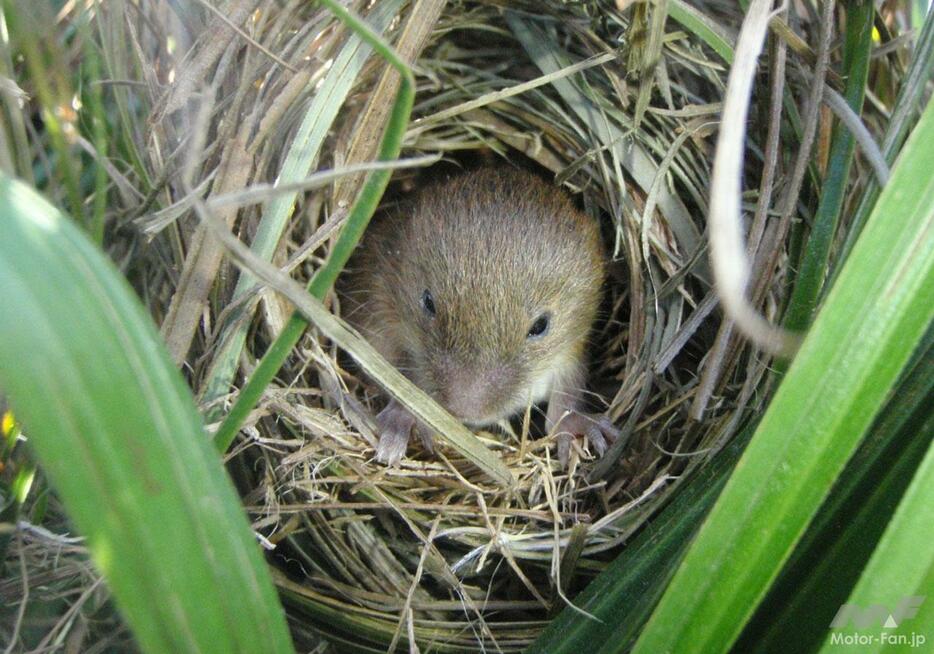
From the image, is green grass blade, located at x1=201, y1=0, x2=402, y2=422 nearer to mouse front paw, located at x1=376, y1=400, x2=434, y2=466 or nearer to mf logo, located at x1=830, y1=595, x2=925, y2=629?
mouse front paw, located at x1=376, y1=400, x2=434, y2=466

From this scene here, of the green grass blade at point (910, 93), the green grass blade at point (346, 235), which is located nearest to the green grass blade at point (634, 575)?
the green grass blade at point (910, 93)

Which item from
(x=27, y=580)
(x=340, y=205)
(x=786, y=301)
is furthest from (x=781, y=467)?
(x=27, y=580)

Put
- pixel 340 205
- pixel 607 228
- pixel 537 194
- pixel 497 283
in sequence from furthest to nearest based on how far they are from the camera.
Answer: pixel 607 228 < pixel 537 194 < pixel 497 283 < pixel 340 205

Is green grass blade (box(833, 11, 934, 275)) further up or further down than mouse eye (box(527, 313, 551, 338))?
further up

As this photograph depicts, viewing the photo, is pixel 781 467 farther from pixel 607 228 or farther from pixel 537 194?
pixel 607 228

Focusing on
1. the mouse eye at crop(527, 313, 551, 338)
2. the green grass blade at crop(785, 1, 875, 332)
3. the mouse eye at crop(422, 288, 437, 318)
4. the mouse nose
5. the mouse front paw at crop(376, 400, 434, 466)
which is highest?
the green grass blade at crop(785, 1, 875, 332)

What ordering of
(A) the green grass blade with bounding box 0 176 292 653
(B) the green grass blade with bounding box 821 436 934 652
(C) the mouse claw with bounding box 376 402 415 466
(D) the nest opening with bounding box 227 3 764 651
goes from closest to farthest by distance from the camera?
(A) the green grass blade with bounding box 0 176 292 653 → (B) the green grass blade with bounding box 821 436 934 652 → (D) the nest opening with bounding box 227 3 764 651 → (C) the mouse claw with bounding box 376 402 415 466

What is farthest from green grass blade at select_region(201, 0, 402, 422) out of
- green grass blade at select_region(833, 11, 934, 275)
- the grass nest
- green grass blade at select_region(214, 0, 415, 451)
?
green grass blade at select_region(833, 11, 934, 275)

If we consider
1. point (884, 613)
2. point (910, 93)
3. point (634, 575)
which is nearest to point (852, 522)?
point (884, 613)
